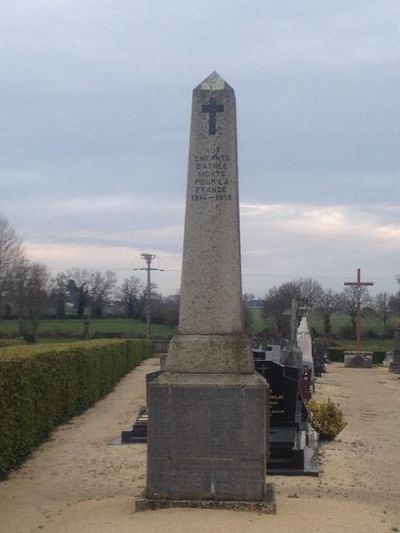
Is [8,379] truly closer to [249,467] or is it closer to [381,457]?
[249,467]

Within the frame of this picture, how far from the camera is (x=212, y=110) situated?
7805mm

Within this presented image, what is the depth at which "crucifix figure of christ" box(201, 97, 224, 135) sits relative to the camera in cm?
777

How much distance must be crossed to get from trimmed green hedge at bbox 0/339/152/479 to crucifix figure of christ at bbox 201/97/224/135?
437cm

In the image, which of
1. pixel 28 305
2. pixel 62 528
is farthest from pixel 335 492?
pixel 28 305

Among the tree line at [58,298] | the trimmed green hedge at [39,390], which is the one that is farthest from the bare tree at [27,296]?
the trimmed green hedge at [39,390]

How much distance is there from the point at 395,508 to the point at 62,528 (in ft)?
11.9

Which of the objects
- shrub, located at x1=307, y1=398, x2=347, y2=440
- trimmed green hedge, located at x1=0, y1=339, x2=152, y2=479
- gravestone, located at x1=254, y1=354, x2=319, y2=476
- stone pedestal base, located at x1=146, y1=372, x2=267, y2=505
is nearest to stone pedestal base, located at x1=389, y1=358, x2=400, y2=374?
trimmed green hedge, located at x1=0, y1=339, x2=152, y2=479

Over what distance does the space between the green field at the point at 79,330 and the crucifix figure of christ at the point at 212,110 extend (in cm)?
4866

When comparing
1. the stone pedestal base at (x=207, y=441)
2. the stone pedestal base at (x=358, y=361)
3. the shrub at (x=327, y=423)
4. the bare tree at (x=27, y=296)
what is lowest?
the stone pedestal base at (x=358, y=361)

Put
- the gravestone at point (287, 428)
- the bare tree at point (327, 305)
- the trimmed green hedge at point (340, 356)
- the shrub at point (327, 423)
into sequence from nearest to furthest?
the gravestone at point (287, 428) → the shrub at point (327, 423) → the trimmed green hedge at point (340, 356) → the bare tree at point (327, 305)

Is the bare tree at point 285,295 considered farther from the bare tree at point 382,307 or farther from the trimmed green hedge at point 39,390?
the trimmed green hedge at point 39,390

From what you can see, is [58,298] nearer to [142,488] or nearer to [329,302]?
[329,302]

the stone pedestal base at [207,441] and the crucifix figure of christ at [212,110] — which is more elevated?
the crucifix figure of christ at [212,110]

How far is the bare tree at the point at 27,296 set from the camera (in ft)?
183
